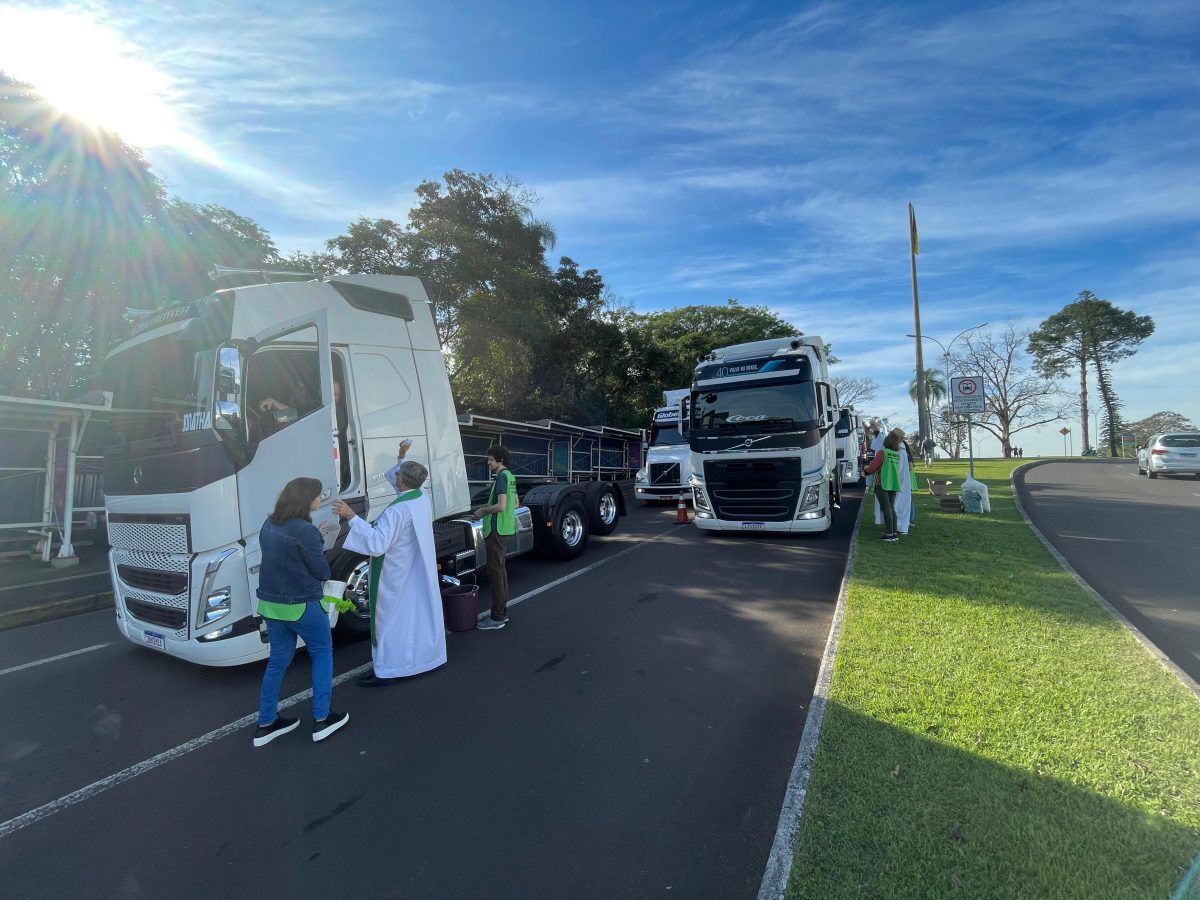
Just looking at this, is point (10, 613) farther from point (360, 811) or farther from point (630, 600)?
point (630, 600)

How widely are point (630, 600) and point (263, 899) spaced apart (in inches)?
181

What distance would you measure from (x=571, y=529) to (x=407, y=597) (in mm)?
4650

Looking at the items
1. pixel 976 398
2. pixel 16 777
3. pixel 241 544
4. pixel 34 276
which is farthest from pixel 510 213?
pixel 16 777

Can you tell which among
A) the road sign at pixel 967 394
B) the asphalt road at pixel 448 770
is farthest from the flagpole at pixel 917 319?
the asphalt road at pixel 448 770

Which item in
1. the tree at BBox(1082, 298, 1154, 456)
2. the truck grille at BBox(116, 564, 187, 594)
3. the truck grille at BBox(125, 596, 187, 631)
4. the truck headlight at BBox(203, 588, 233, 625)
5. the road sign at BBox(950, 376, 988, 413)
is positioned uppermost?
the tree at BBox(1082, 298, 1154, 456)

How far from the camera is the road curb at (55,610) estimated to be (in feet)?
22.1

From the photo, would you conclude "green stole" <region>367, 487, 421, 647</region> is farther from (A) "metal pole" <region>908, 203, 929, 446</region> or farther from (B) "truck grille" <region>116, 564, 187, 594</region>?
(A) "metal pole" <region>908, 203, 929, 446</region>

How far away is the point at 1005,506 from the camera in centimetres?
Answer: 1270

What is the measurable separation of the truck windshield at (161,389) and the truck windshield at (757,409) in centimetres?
751

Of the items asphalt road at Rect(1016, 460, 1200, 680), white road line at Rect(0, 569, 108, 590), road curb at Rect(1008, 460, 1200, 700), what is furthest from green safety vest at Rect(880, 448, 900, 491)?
white road line at Rect(0, 569, 108, 590)

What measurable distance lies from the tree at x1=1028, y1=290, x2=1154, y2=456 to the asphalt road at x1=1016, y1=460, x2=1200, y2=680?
137 feet

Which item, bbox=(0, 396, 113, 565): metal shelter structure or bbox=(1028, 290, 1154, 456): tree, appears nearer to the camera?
bbox=(0, 396, 113, 565): metal shelter structure

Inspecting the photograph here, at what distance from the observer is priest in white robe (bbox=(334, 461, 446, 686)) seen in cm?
451

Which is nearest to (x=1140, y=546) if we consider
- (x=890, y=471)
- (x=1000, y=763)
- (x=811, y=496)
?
(x=890, y=471)
